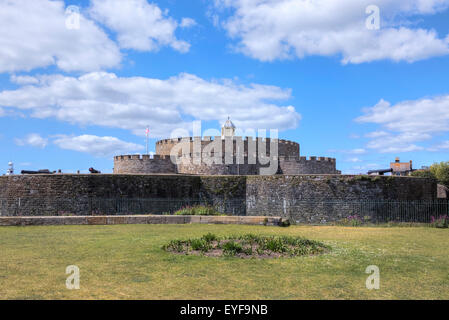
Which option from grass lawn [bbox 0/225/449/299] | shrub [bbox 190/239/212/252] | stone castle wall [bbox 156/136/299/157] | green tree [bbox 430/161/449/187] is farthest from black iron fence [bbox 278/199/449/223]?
green tree [bbox 430/161/449/187]

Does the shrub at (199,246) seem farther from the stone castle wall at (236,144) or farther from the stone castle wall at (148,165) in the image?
the stone castle wall at (148,165)

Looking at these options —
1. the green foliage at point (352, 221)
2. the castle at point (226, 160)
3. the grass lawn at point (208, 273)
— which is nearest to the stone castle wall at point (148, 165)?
the castle at point (226, 160)

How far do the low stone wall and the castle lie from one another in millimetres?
18674

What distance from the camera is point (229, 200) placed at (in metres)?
24.9

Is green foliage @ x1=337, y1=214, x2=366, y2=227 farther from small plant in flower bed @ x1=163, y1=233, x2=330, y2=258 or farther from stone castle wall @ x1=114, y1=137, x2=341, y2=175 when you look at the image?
stone castle wall @ x1=114, y1=137, x2=341, y2=175

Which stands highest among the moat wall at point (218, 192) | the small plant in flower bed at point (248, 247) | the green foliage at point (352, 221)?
the moat wall at point (218, 192)

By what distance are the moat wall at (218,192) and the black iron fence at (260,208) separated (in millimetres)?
59

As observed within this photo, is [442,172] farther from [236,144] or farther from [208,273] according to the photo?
[208,273]

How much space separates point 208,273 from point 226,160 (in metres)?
30.3

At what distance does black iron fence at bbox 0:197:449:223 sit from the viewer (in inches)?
854

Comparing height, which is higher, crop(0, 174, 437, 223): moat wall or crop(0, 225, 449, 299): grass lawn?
crop(0, 174, 437, 223): moat wall

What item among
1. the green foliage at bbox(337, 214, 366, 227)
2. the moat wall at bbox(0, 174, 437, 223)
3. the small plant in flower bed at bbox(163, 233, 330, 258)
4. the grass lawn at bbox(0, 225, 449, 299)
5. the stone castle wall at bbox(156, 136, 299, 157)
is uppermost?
Answer: the stone castle wall at bbox(156, 136, 299, 157)

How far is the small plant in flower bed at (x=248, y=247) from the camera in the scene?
31.7 ft
